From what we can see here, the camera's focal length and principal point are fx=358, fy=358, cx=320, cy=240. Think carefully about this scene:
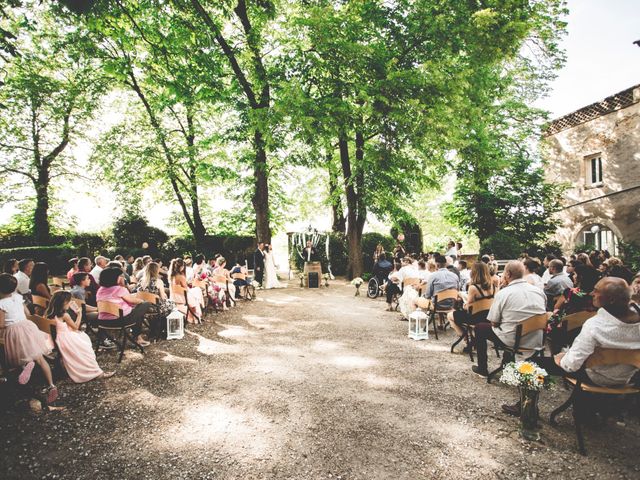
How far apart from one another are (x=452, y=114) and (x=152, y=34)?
29.7ft

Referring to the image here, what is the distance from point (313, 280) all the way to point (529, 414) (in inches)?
456

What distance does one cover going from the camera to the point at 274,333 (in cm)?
757

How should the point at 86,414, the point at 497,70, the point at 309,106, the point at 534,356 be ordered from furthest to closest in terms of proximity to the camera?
the point at 497,70
the point at 309,106
the point at 534,356
the point at 86,414

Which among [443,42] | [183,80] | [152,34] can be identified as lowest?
[183,80]

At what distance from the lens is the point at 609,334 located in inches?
124

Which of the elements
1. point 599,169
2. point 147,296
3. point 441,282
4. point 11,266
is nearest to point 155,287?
point 147,296

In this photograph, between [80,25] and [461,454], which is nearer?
[461,454]

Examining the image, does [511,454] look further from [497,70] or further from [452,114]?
[497,70]

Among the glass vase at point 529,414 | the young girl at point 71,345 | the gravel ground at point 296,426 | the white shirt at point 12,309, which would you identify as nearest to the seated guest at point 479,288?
the gravel ground at point 296,426

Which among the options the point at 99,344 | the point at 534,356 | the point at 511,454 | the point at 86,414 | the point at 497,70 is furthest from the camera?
the point at 497,70

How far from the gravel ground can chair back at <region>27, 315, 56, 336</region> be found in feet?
2.65

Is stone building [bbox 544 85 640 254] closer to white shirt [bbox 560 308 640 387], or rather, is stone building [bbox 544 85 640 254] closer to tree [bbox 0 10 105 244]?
white shirt [bbox 560 308 640 387]

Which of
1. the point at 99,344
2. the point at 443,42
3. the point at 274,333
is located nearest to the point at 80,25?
the point at 99,344

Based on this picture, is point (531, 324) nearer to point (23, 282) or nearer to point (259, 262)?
point (23, 282)
